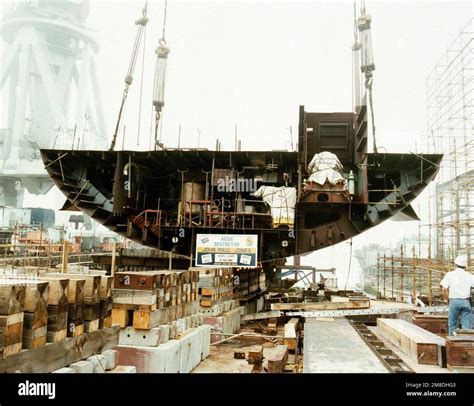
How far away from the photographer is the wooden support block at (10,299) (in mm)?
A: 3512

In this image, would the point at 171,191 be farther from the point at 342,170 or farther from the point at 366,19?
the point at 366,19

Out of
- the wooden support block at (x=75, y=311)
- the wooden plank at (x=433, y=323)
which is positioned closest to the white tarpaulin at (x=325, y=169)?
the wooden plank at (x=433, y=323)

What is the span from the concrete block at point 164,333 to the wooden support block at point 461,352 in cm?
415

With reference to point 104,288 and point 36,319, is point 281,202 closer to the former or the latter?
point 104,288

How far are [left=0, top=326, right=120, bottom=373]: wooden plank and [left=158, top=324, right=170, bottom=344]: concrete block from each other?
130 centimetres

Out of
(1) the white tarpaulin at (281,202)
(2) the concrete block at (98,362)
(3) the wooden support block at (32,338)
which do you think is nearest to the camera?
(3) the wooden support block at (32,338)

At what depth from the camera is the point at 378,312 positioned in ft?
33.5

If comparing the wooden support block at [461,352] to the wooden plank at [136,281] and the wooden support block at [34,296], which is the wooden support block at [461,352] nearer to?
the wooden plank at [136,281]

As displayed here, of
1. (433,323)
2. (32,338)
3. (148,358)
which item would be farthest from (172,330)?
(433,323)

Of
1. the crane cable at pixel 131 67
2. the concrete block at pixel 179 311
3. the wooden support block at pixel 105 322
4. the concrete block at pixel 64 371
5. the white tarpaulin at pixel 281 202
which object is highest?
the crane cable at pixel 131 67

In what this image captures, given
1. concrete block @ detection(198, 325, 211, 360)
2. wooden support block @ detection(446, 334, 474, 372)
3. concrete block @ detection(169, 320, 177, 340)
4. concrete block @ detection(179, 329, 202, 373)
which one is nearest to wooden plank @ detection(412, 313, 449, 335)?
wooden support block @ detection(446, 334, 474, 372)

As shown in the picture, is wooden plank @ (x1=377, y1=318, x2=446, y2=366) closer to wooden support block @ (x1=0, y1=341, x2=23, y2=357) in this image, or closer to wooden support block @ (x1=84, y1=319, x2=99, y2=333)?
wooden support block @ (x1=84, y1=319, x2=99, y2=333)
